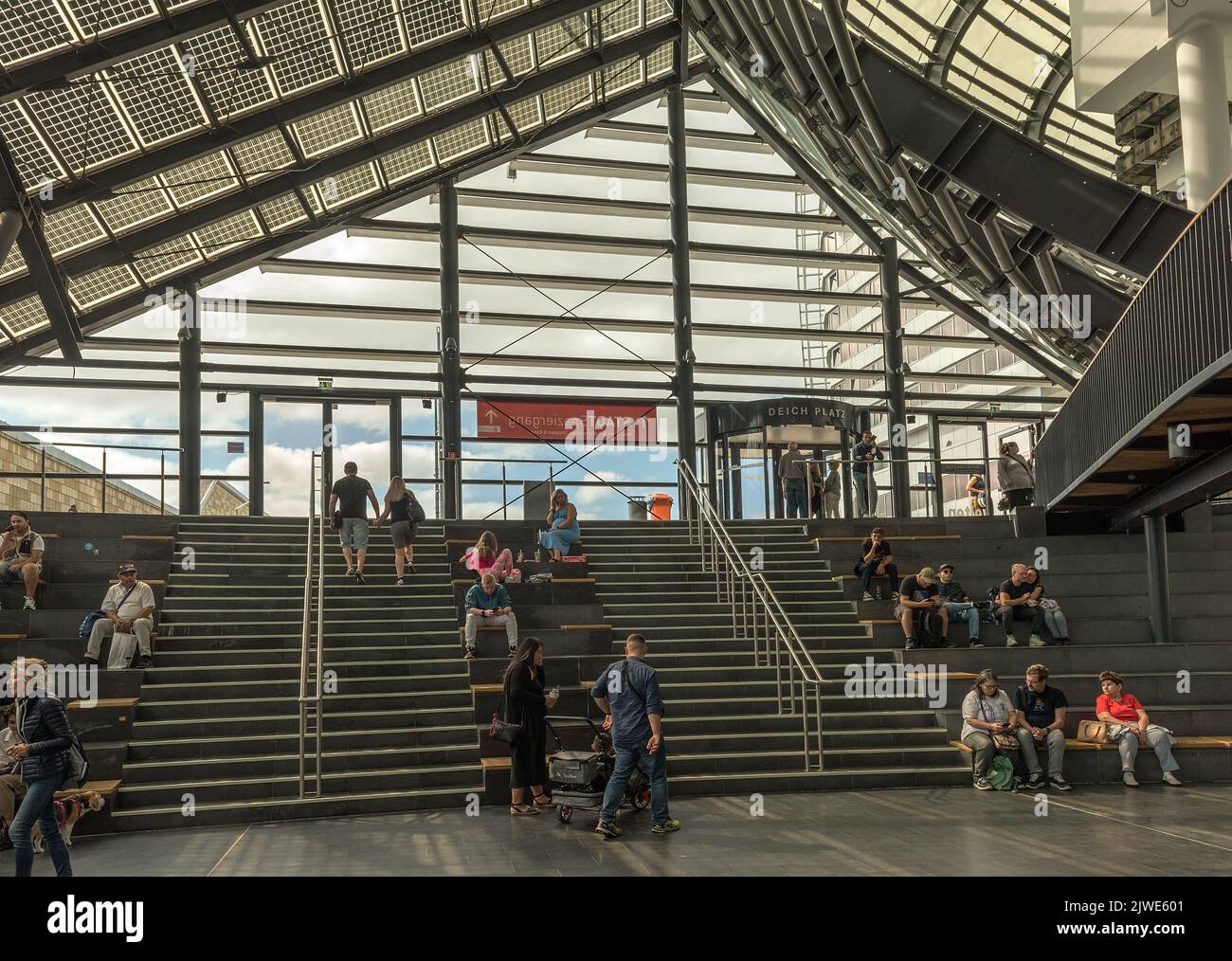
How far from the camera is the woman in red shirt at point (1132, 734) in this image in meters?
11.5

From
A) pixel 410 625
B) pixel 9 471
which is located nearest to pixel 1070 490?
pixel 410 625

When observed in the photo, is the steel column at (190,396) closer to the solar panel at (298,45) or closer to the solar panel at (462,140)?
the solar panel at (298,45)

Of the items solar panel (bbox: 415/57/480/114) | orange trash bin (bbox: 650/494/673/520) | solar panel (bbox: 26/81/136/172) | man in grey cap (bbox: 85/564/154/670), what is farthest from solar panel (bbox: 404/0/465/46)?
man in grey cap (bbox: 85/564/154/670)

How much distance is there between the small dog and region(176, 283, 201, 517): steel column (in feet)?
43.2

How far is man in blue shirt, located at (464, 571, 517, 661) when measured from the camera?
41.9ft

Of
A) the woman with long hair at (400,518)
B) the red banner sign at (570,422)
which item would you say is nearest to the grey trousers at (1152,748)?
the woman with long hair at (400,518)

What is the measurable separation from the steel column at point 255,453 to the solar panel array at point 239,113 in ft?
9.66

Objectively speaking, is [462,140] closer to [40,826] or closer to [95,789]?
[95,789]

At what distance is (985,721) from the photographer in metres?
11.5

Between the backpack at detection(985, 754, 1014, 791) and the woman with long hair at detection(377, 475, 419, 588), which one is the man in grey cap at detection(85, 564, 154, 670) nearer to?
the woman with long hair at detection(377, 475, 419, 588)

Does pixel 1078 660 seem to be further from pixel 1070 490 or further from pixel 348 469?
pixel 348 469

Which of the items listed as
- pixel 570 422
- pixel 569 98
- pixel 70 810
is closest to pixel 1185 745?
pixel 70 810

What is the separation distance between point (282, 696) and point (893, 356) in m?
18.8
